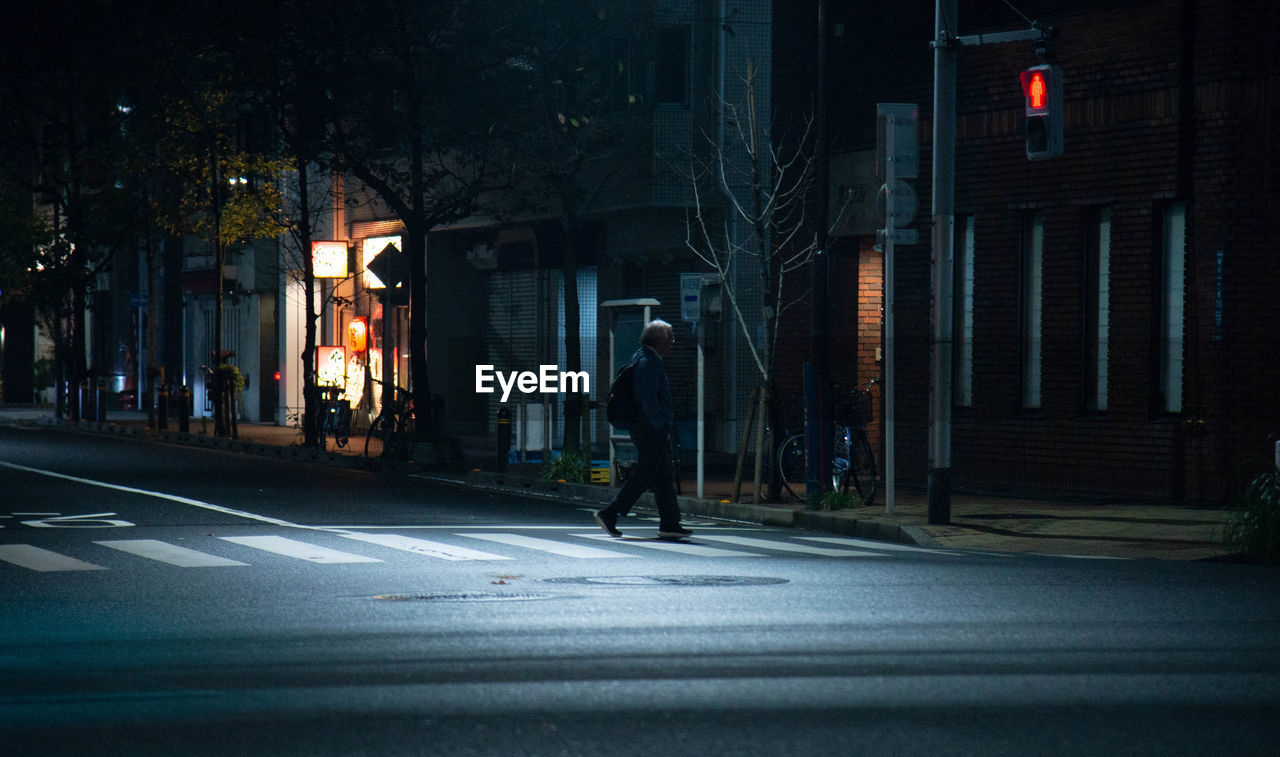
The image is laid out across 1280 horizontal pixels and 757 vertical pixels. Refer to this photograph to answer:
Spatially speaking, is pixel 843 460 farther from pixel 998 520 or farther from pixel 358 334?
pixel 358 334

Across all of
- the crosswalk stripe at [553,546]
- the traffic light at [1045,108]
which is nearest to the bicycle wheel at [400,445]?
the crosswalk stripe at [553,546]

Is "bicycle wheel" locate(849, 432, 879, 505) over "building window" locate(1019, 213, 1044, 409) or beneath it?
beneath

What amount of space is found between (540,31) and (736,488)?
10900 mm

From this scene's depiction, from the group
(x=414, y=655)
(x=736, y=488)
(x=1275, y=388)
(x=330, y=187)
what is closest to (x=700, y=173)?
(x=736, y=488)

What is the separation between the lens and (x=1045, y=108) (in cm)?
1596

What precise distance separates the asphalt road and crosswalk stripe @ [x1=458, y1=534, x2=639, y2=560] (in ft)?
0.29

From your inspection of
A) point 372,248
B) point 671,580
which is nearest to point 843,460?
point 671,580

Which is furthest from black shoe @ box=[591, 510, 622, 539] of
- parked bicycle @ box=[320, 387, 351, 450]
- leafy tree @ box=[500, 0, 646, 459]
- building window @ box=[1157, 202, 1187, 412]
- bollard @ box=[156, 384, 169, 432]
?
bollard @ box=[156, 384, 169, 432]

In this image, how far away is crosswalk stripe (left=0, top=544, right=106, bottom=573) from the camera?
1234 cm

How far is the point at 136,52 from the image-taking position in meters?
38.8

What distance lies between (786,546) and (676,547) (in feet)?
3.26

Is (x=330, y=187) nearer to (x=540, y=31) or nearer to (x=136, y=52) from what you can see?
(x=136, y=52)

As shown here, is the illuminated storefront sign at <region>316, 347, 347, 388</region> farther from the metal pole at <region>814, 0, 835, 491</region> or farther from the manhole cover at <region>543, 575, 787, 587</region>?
the manhole cover at <region>543, 575, 787, 587</region>

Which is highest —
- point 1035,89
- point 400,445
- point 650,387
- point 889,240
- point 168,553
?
point 1035,89
